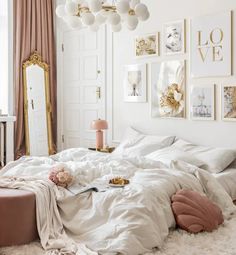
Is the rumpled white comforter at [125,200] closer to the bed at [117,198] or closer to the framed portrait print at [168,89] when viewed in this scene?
the bed at [117,198]

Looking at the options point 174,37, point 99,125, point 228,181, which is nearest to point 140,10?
point 174,37

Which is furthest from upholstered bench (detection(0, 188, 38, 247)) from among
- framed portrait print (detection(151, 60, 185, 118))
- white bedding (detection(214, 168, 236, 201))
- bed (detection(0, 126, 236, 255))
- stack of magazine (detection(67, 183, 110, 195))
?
framed portrait print (detection(151, 60, 185, 118))

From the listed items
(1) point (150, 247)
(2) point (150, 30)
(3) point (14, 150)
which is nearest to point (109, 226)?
(1) point (150, 247)

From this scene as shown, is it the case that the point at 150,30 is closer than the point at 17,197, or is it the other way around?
the point at 17,197

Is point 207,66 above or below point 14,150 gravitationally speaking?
above

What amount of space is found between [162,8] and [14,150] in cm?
298

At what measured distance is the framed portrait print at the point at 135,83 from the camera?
227 inches

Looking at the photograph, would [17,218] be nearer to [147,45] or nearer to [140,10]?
[140,10]

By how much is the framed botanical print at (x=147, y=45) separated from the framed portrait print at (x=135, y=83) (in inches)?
6.6

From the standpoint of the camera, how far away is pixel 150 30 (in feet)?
18.5

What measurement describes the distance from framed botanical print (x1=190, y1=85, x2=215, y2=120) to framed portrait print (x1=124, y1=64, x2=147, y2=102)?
0.80 metres

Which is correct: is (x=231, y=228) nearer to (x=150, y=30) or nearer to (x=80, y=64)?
(x=150, y=30)

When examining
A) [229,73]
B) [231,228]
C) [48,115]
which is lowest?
[231,228]

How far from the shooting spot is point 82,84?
668cm
